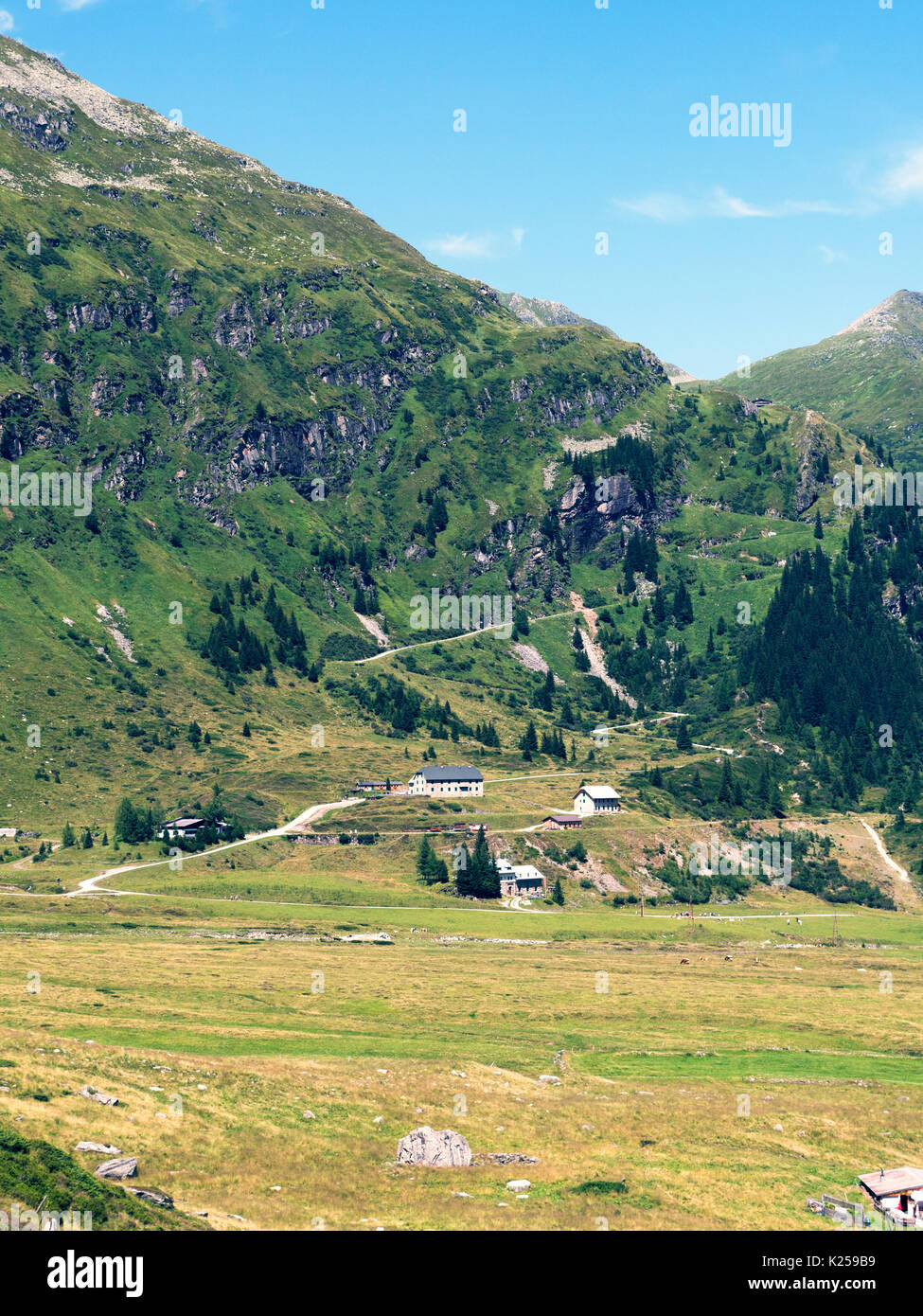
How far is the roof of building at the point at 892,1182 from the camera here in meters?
52.4

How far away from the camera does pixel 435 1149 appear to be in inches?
2153

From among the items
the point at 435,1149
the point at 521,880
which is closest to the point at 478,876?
the point at 521,880

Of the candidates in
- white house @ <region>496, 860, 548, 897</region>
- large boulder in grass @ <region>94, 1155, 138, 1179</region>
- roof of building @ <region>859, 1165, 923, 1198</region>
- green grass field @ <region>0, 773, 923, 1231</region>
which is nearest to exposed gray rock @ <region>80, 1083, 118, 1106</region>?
green grass field @ <region>0, 773, 923, 1231</region>

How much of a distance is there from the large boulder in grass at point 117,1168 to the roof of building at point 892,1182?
1287 inches

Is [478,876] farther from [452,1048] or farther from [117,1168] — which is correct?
[117,1168]

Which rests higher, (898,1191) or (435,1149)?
(435,1149)

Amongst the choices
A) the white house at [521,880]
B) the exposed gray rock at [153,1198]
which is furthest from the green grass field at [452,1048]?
the white house at [521,880]

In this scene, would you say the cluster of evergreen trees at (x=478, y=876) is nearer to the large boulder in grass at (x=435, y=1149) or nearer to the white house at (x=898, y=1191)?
the large boulder in grass at (x=435, y=1149)

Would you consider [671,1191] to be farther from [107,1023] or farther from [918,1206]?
[107,1023]

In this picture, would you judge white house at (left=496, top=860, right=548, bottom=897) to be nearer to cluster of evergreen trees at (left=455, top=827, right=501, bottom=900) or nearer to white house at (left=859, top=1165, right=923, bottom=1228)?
cluster of evergreen trees at (left=455, top=827, right=501, bottom=900)

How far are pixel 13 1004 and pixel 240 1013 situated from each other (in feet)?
55.0

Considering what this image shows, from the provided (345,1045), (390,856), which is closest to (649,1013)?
(345,1045)

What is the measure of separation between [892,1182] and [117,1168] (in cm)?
3415

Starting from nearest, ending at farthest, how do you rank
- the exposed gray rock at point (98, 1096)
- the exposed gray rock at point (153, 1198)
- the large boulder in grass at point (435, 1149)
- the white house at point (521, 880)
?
1. the exposed gray rock at point (153, 1198)
2. the large boulder in grass at point (435, 1149)
3. the exposed gray rock at point (98, 1096)
4. the white house at point (521, 880)
